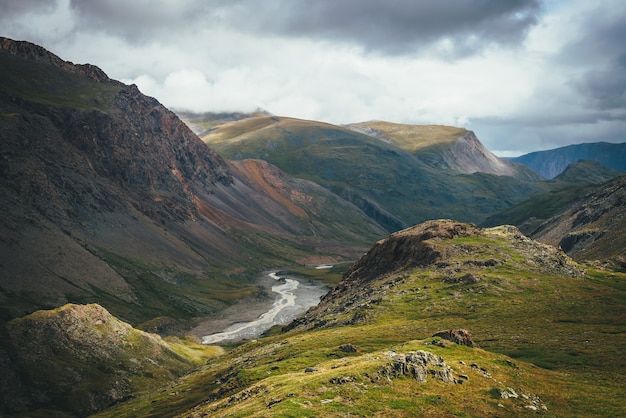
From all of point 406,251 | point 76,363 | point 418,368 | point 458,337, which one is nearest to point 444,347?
point 458,337

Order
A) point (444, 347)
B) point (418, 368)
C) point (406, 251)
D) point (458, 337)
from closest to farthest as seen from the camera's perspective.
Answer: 1. point (418, 368)
2. point (444, 347)
3. point (458, 337)
4. point (406, 251)

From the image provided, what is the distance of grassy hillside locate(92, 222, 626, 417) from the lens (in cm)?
6228

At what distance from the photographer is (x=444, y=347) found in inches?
3300

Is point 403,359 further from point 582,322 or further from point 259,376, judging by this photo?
point 582,322

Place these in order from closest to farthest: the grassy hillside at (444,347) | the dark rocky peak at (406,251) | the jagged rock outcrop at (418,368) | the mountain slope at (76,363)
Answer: the grassy hillside at (444,347) < the jagged rock outcrop at (418,368) < the mountain slope at (76,363) < the dark rocky peak at (406,251)

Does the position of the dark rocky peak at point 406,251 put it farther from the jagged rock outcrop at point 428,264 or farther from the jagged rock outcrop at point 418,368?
the jagged rock outcrop at point 418,368

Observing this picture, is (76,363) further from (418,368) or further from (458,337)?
(418,368)

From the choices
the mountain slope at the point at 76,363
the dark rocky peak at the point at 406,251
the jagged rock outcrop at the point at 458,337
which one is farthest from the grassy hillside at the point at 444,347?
the mountain slope at the point at 76,363

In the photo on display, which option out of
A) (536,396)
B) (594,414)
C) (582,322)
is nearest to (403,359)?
(536,396)

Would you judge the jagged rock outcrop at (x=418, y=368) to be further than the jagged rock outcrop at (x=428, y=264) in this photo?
No

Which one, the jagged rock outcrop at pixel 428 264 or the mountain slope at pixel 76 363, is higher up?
the jagged rock outcrop at pixel 428 264

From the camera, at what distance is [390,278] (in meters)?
161

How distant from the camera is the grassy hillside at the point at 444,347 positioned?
62281mm

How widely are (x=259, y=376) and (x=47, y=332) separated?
88170 millimetres
